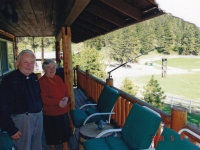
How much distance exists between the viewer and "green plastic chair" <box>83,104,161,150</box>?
1844 mm

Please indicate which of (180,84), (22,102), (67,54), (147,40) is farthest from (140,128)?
(147,40)

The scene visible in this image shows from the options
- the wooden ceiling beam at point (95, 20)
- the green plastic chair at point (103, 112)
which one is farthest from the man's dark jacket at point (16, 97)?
the wooden ceiling beam at point (95, 20)

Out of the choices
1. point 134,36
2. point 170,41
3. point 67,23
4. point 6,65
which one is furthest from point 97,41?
point 67,23

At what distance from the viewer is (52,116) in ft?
8.81

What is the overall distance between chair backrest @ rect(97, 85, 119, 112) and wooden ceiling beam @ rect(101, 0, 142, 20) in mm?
1309

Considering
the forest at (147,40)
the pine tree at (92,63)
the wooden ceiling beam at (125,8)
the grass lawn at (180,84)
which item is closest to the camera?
the wooden ceiling beam at (125,8)

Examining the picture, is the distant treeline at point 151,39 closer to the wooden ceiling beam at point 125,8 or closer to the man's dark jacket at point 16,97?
the wooden ceiling beam at point 125,8

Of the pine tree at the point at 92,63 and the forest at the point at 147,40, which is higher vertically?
the forest at the point at 147,40

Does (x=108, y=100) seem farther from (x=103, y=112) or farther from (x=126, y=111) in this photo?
(x=126, y=111)

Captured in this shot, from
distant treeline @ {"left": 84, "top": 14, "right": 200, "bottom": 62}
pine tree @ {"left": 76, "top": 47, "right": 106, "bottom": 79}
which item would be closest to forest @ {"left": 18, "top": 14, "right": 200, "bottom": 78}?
distant treeline @ {"left": 84, "top": 14, "right": 200, "bottom": 62}

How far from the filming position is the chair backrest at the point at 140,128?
183cm

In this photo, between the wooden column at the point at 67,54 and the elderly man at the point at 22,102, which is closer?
the elderly man at the point at 22,102

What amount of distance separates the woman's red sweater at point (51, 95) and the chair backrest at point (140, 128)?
3.32 feet

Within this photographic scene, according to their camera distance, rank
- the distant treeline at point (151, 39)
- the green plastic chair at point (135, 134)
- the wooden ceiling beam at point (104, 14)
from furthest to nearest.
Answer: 1. the distant treeline at point (151, 39)
2. the wooden ceiling beam at point (104, 14)
3. the green plastic chair at point (135, 134)
